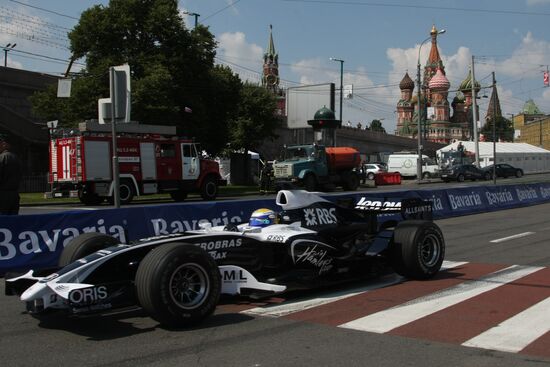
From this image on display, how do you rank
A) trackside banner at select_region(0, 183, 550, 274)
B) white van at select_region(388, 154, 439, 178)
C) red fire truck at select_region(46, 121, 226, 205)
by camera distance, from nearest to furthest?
trackside banner at select_region(0, 183, 550, 274) < red fire truck at select_region(46, 121, 226, 205) < white van at select_region(388, 154, 439, 178)

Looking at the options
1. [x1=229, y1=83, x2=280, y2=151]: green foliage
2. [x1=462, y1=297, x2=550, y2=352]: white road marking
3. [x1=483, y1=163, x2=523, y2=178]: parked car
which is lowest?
[x1=462, y1=297, x2=550, y2=352]: white road marking

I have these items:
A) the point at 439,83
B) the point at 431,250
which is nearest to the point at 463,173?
the point at 431,250

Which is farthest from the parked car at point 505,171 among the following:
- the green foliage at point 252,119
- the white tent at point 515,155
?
the green foliage at point 252,119

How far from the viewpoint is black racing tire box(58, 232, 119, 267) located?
630 cm

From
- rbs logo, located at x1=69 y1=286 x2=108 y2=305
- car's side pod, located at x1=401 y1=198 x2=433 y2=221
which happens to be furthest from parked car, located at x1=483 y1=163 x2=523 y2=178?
rbs logo, located at x1=69 y1=286 x2=108 y2=305

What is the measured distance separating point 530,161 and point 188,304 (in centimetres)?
7216

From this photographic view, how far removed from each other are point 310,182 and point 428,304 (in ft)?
88.2

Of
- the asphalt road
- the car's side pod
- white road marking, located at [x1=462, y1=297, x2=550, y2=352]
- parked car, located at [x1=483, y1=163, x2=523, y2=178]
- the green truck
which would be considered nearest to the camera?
the asphalt road

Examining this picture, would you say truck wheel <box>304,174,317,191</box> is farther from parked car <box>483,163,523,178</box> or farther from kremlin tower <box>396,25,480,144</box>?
kremlin tower <box>396,25,480,144</box>

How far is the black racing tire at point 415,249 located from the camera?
7578mm

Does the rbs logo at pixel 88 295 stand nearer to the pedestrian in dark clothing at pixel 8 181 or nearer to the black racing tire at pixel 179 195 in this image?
the pedestrian in dark clothing at pixel 8 181

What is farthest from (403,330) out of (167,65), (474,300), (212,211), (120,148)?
(167,65)

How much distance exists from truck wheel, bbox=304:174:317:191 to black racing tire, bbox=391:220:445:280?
25.0 meters

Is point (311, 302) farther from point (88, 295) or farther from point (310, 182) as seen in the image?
point (310, 182)
